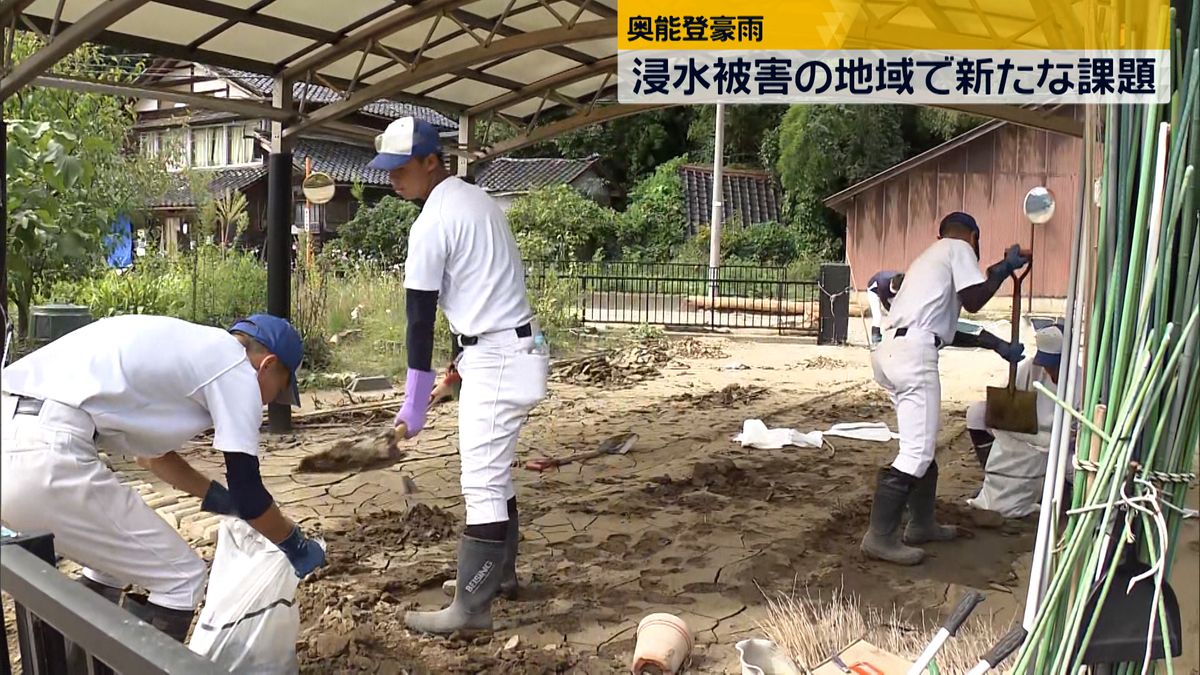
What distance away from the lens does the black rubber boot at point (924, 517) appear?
519 centimetres

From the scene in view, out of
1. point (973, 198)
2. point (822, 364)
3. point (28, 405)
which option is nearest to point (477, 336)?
point (28, 405)

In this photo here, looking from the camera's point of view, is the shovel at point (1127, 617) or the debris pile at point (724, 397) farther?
the debris pile at point (724, 397)

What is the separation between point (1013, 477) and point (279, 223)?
5.72m

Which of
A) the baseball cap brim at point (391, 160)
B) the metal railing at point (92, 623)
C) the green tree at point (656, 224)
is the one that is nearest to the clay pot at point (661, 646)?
the metal railing at point (92, 623)

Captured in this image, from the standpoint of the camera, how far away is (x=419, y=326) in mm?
3912

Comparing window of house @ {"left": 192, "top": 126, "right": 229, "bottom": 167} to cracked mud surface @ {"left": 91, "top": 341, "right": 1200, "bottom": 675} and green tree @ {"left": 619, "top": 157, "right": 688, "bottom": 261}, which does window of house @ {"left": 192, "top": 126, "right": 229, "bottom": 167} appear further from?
cracked mud surface @ {"left": 91, "top": 341, "right": 1200, "bottom": 675}

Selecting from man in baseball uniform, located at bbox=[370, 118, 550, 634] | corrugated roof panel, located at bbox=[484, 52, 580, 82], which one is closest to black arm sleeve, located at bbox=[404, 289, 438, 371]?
man in baseball uniform, located at bbox=[370, 118, 550, 634]

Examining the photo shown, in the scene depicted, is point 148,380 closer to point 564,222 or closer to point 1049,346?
point 1049,346

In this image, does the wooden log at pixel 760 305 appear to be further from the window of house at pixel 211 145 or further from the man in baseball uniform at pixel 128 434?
the window of house at pixel 211 145

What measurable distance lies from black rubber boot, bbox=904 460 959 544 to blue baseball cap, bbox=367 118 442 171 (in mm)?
3010

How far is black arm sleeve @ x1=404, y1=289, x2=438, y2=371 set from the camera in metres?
3.90

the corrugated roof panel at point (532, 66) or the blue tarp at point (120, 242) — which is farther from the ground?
the corrugated roof panel at point (532, 66)

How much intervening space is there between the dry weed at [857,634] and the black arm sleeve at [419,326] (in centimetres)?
166

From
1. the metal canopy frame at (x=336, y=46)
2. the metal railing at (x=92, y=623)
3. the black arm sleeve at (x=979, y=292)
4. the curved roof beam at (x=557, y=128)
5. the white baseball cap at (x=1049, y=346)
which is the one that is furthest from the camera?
the curved roof beam at (x=557, y=128)
